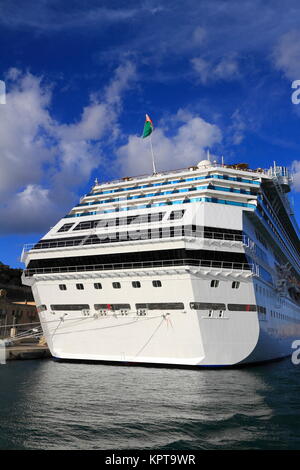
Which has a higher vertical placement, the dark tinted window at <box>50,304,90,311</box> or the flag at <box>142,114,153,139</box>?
the flag at <box>142,114,153,139</box>

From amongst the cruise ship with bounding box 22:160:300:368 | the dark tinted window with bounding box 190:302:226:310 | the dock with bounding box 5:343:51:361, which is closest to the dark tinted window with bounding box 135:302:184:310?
the cruise ship with bounding box 22:160:300:368

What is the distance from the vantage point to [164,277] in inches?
931

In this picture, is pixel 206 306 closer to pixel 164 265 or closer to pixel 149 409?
pixel 164 265

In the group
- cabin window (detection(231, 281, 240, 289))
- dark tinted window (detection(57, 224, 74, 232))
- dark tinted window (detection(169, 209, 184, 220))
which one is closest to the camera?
cabin window (detection(231, 281, 240, 289))

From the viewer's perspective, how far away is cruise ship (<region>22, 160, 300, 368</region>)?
23328 mm

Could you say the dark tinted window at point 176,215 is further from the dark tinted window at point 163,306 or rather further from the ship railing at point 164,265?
the dark tinted window at point 163,306

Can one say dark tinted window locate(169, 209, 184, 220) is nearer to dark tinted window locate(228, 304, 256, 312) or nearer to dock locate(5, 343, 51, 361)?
dark tinted window locate(228, 304, 256, 312)

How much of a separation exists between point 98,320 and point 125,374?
170 inches

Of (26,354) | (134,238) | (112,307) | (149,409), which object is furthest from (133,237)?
(26,354)

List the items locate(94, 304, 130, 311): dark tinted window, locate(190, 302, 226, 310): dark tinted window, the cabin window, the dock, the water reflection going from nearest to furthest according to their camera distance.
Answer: the water reflection < locate(190, 302, 226, 310): dark tinted window < the cabin window < locate(94, 304, 130, 311): dark tinted window < the dock

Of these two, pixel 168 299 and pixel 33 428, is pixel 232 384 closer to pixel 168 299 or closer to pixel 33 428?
pixel 168 299

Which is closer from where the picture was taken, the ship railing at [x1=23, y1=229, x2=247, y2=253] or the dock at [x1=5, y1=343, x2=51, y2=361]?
the ship railing at [x1=23, y1=229, x2=247, y2=253]

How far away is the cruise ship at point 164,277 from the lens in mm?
23328
